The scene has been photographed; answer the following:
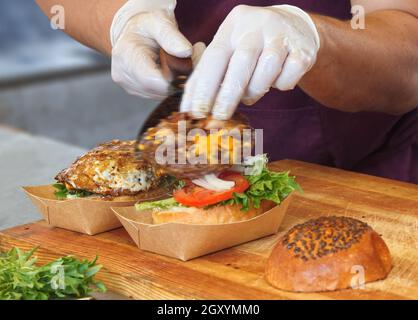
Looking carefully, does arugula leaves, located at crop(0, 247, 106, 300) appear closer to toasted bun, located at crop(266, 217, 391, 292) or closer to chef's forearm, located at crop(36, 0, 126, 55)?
toasted bun, located at crop(266, 217, 391, 292)

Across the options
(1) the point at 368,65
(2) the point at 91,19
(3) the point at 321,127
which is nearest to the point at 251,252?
(1) the point at 368,65

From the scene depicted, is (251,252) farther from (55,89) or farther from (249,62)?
(55,89)

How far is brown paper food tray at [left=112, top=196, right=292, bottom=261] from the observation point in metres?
2.03

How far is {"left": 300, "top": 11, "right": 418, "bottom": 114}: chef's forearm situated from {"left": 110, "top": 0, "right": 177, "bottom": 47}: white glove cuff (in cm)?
56

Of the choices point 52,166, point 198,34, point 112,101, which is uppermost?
point 198,34

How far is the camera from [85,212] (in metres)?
2.26

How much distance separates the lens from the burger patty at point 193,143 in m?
2.03

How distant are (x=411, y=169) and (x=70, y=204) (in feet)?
4.87

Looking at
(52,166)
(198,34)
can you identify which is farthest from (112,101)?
(198,34)

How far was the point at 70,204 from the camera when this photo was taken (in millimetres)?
2281

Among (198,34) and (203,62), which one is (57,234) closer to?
(203,62)

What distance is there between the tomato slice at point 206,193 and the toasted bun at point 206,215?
2 cm

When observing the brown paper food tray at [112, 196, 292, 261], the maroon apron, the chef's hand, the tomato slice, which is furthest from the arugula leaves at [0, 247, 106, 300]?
the maroon apron

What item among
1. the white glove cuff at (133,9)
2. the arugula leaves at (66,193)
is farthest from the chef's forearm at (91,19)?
the arugula leaves at (66,193)
